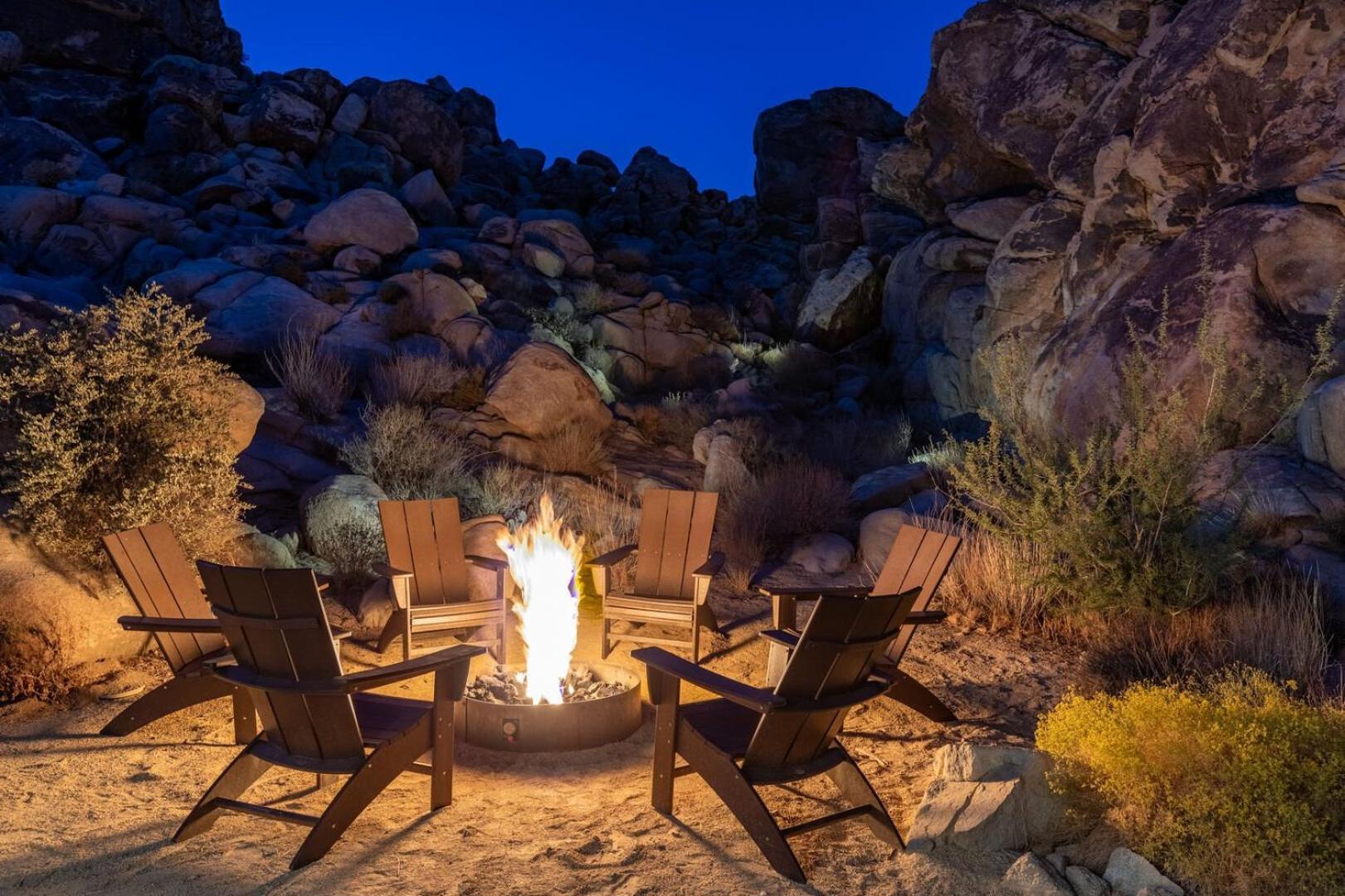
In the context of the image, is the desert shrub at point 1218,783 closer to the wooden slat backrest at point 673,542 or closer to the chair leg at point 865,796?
the chair leg at point 865,796

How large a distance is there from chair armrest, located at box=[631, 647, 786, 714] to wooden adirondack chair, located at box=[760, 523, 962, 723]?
1108 millimetres

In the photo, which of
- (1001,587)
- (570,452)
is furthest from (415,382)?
(1001,587)

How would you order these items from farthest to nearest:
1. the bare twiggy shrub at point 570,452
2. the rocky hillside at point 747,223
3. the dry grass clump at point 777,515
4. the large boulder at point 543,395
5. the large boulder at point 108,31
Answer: the large boulder at point 108,31, the large boulder at point 543,395, the bare twiggy shrub at point 570,452, the rocky hillside at point 747,223, the dry grass clump at point 777,515

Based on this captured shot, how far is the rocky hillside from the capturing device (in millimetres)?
8984

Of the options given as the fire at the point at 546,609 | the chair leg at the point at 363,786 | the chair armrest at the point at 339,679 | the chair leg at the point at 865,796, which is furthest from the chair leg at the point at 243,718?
the chair leg at the point at 865,796

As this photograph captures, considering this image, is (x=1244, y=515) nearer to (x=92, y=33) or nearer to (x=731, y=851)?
(x=731, y=851)

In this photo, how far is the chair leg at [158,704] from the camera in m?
4.44

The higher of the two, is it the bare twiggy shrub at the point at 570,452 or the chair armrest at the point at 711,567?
the bare twiggy shrub at the point at 570,452

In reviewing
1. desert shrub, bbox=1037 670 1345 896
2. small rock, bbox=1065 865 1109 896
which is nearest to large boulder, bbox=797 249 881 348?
desert shrub, bbox=1037 670 1345 896

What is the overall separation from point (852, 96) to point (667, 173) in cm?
668

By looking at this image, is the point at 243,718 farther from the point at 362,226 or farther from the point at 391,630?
the point at 362,226

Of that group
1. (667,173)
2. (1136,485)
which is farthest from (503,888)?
(667,173)

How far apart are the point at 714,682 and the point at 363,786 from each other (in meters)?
1.29

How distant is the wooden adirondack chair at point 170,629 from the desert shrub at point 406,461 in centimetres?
402
